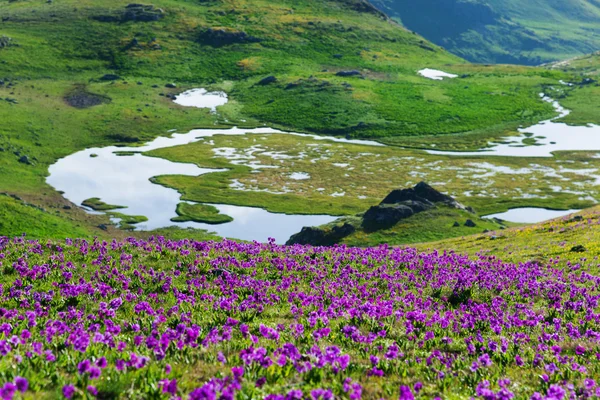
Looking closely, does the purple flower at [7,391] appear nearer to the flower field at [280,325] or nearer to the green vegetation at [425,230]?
the flower field at [280,325]

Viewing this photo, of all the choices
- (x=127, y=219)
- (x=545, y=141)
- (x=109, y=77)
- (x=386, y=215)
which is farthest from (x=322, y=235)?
(x=109, y=77)

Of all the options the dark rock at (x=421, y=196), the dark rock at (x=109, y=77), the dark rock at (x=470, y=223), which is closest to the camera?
the dark rock at (x=470, y=223)

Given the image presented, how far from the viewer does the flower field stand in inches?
314

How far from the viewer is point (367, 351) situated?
422 inches

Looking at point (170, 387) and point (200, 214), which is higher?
point (170, 387)

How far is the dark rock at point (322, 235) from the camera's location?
2576 inches

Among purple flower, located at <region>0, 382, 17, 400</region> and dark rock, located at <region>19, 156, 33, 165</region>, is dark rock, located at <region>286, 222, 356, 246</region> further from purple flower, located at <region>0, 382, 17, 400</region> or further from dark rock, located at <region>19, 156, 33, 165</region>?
dark rock, located at <region>19, 156, 33, 165</region>

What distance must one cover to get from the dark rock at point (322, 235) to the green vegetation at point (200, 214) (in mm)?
20996

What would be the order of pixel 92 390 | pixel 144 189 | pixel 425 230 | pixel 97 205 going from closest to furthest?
pixel 92 390 < pixel 425 230 < pixel 97 205 < pixel 144 189

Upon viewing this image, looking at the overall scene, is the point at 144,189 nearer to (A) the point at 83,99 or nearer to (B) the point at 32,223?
(B) the point at 32,223

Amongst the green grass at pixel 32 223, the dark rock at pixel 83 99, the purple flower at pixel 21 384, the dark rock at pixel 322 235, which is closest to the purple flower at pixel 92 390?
the purple flower at pixel 21 384

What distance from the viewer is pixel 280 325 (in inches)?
488

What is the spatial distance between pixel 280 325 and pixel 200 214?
7628 centimetres

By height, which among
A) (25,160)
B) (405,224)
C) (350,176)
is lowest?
(25,160)
